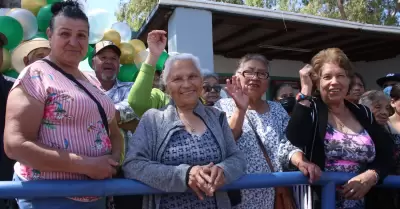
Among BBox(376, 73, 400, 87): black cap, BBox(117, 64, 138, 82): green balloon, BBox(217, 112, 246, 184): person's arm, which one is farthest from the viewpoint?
BBox(117, 64, 138, 82): green balloon

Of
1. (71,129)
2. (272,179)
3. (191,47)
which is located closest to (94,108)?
(71,129)

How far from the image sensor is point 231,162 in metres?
1.88

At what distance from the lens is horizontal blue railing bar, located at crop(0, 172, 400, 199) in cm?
159

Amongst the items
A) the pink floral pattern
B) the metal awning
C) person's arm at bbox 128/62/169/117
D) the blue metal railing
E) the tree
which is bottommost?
the blue metal railing

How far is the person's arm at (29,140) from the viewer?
5.19 feet

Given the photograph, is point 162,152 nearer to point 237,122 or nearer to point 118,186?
point 118,186

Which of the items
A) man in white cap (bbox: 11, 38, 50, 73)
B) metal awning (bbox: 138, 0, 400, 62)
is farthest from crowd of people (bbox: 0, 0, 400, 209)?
metal awning (bbox: 138, 0, 400, 62)

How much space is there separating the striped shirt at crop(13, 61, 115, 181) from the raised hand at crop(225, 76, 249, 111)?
2.79ft

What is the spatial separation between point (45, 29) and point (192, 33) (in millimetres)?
2223

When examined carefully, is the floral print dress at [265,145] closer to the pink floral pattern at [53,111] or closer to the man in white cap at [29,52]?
the pink floral pattern at [53,111]

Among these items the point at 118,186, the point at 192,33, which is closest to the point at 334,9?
the point at 192,33

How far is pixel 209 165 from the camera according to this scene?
178 cm

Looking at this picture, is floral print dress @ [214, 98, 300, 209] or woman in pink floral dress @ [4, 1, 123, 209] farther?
floral print dress @ [214, 98, 300, 209]

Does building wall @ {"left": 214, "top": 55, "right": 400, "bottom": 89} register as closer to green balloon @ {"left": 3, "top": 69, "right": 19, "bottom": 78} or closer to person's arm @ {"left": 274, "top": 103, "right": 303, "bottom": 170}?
green balloon @ {"left": 3, "top": 69, "right": 19, "bottom": 78}
